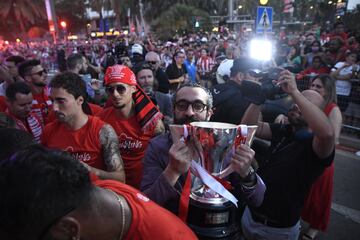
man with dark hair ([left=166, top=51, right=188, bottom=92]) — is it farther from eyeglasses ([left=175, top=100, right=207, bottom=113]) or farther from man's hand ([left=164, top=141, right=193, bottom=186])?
man's hand ([left=164, top=141, right=193, bottom=186])

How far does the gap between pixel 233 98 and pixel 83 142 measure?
1976 millimetres

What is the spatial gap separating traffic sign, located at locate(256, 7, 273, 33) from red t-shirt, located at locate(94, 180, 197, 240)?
25.5 feet

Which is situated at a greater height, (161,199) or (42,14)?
(42,14)

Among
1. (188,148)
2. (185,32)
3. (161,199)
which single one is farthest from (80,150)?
(185,32)

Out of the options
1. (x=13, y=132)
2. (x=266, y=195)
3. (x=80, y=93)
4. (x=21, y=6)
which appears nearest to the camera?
(x=13, y=132)

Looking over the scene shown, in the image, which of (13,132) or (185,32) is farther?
(185,32)

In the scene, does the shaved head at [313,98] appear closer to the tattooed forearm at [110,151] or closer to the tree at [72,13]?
the tattooed forearm at [110,151]

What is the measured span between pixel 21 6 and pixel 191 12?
25530mm

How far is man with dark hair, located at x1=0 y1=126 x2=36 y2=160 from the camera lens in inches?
65.7

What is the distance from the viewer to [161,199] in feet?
5.24

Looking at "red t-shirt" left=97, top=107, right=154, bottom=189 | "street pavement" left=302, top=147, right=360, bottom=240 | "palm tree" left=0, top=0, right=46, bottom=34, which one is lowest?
"street pavement" left=302, top=147, right=360, bottom=240

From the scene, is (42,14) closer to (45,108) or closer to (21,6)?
(21,6)

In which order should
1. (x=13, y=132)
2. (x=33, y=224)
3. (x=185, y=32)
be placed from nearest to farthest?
(x=33, y=224)
(x=13, y=132)
(x=185, y=32)

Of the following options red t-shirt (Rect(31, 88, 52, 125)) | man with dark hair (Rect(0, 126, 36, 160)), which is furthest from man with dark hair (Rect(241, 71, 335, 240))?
red t-shirt (Rect(31, 88, 52, 125))
